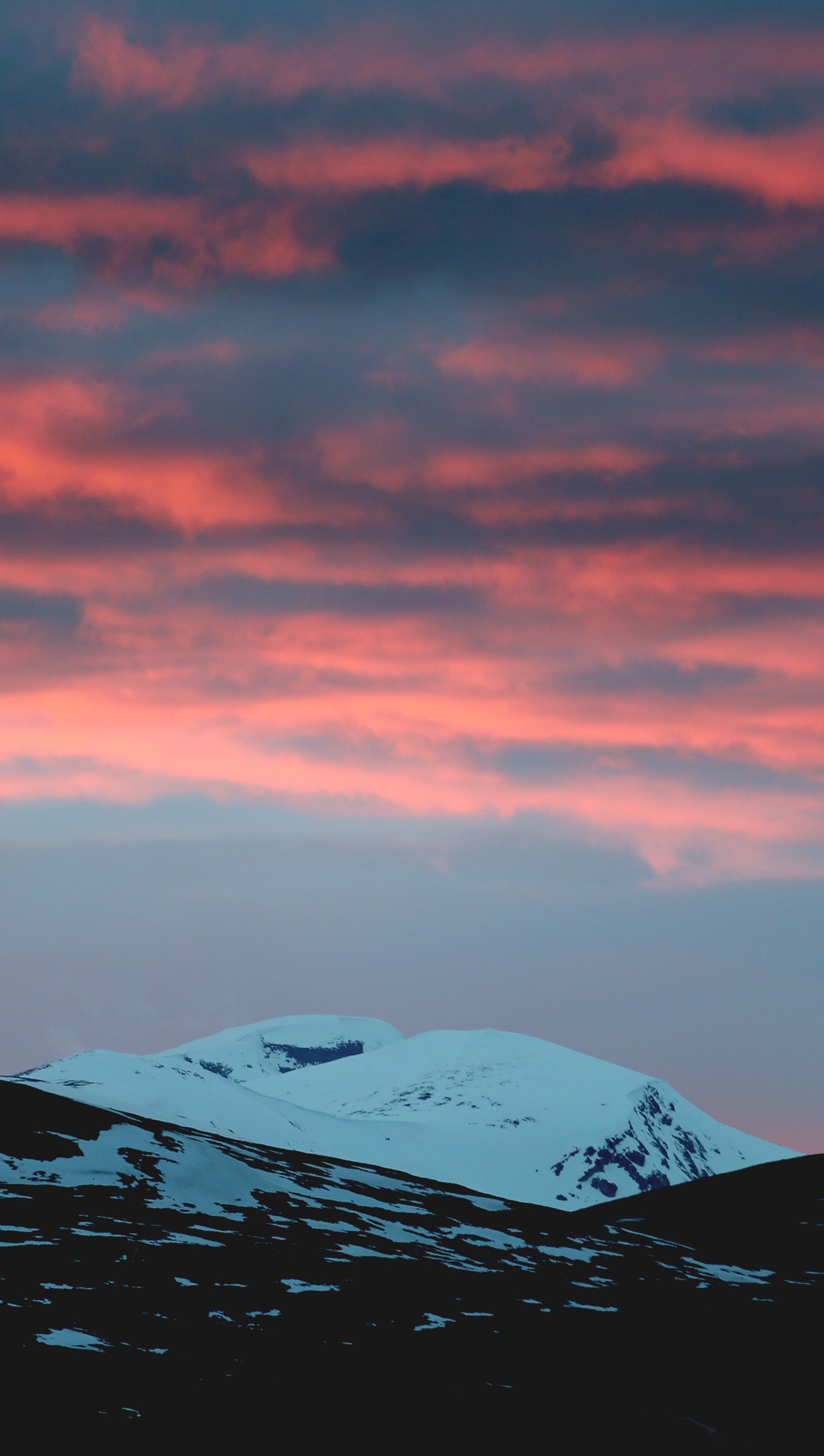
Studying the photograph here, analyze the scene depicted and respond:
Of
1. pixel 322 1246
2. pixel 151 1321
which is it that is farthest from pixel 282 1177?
pixel 151 1321

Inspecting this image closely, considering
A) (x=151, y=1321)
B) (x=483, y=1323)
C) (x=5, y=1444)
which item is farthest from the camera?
(x=483, y=1323)

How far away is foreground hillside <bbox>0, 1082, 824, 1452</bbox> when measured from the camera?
116 feet

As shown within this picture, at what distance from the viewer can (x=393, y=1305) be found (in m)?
50.0

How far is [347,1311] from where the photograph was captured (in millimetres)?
47812

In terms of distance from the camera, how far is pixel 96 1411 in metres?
32.0

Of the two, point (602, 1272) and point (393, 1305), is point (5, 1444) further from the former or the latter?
point (602, 1272)

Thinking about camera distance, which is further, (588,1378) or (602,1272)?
(602,1272)

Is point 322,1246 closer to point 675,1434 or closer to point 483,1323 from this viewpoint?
point 483,1323

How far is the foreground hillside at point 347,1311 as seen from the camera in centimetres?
3522

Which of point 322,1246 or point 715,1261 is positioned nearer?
point 322,1246

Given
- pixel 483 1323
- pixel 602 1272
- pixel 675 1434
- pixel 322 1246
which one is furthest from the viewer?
pixel 602 1272

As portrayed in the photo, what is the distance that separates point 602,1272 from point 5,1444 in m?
45.2

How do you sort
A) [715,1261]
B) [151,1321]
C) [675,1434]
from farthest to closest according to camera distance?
1. [715,1261]
2. [151,1321]
3. [675,1434]

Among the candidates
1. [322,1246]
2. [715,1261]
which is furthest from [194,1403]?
[715,1261]
